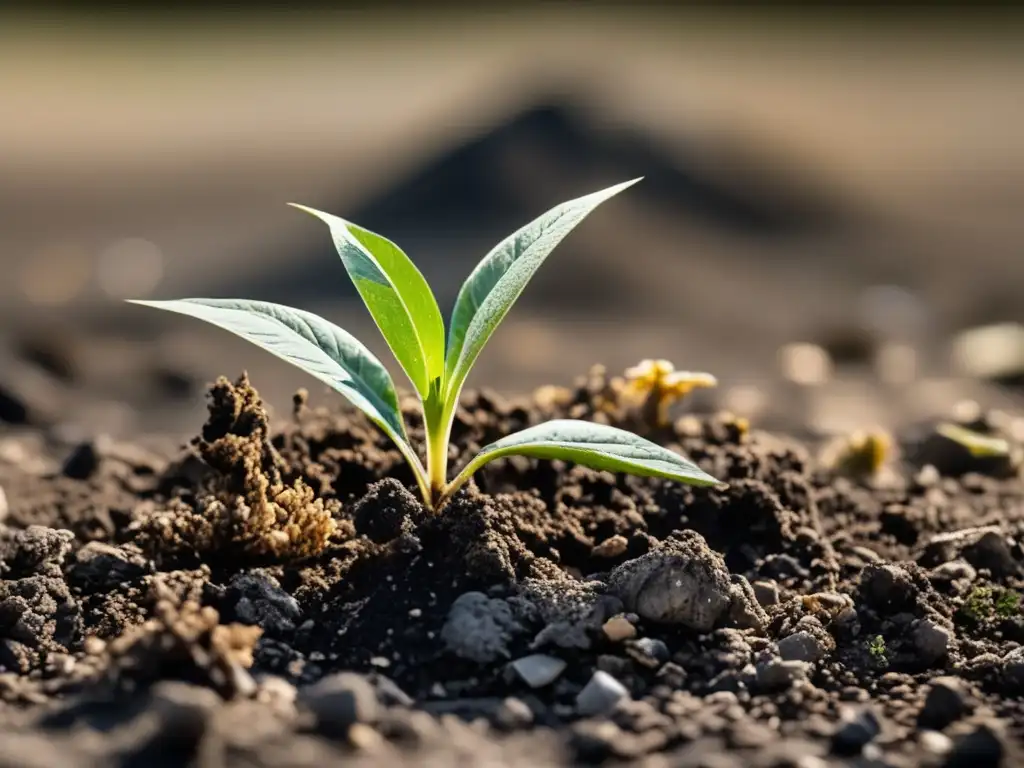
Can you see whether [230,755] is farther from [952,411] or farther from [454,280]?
[454,280]

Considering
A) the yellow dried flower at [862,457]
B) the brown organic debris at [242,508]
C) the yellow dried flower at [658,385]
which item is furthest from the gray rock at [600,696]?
the yellow dried flower at [862,457]

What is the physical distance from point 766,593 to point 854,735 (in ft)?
2.26

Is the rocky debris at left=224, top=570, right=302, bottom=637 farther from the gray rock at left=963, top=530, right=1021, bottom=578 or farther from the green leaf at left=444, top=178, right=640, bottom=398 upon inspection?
the gray rock at left=963, top=530, right=1021, bottom=578

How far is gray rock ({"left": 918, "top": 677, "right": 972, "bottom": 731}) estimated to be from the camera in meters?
2.40

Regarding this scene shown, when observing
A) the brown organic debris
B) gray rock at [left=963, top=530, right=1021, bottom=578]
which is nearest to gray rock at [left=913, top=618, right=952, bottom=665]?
gray rock at [left=963, top=530, right=1021, bottom=578]

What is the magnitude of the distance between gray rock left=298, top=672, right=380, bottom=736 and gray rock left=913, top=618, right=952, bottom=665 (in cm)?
126

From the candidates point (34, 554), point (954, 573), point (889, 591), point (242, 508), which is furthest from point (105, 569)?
point (954, 573)

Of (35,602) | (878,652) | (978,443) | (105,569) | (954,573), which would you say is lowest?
(35,602)

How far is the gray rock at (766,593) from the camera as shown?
9.62ft

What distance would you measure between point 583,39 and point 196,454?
38.5 ft

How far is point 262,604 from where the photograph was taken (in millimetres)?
2666

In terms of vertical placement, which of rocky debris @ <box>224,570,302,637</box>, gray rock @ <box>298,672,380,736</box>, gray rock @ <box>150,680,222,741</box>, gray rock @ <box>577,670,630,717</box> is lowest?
gray rock @ <box>150,680,222,741</box>

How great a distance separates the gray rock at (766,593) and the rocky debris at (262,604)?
1.07m

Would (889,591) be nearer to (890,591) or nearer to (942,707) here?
(890,591)
